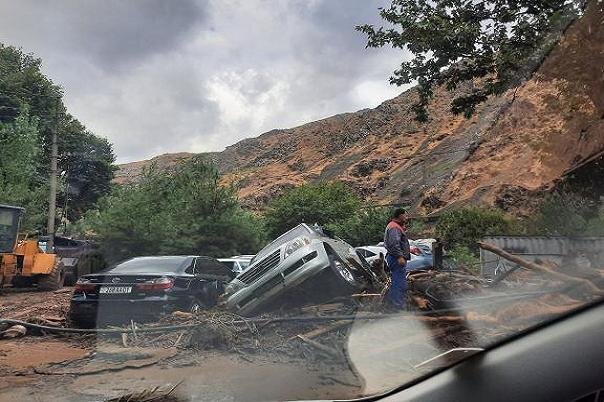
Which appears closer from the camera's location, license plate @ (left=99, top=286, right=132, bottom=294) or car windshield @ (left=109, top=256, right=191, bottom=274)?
license plate @ (left=99, top=286, right=132, bottom=294)

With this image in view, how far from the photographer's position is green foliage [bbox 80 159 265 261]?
1345 centimetres

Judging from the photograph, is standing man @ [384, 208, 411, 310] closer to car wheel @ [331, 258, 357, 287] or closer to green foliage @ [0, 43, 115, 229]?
car wheel @ [331, 258, 357, 287]

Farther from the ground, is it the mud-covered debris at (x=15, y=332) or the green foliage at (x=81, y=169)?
the green foliage at (x=81, y=169)

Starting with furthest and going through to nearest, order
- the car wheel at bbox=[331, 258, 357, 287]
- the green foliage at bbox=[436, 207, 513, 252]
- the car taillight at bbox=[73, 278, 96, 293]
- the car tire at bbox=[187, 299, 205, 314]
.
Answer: the car taillight at bbox=[73, 278, 96, 293] → the car tire at bbox=[187, 299, 205, 314] → the car wheel at bbox=[331, 258, 357, 287] → the green foliage at bbox=[436, 207, 513, 252]

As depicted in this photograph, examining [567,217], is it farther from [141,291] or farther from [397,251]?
[141,291]

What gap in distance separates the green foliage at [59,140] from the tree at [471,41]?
1057cm

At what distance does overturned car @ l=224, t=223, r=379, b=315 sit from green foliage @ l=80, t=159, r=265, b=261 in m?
3.77

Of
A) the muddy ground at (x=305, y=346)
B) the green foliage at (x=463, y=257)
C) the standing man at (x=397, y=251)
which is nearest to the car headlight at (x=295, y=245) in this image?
the muddy ground at (x=305, y=346)

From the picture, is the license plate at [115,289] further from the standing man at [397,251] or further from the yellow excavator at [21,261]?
the yellow excavator at [21,261]

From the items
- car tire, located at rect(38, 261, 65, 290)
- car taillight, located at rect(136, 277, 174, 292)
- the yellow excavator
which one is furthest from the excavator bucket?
car taillight, located at rect(136, 277, 174, 292)

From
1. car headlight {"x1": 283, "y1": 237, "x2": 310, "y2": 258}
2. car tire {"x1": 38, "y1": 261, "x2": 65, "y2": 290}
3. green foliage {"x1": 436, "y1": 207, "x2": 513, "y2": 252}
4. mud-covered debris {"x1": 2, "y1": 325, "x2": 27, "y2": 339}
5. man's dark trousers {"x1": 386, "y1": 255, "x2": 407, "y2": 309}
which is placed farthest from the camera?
car tire {"x1": 38, "y1": 261, "x2": 65, "y2": 290}

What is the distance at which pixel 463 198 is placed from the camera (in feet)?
10.4

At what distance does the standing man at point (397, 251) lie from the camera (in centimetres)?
460

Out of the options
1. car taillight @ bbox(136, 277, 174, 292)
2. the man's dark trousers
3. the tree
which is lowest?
car taillight @ bbox(136, 277, 174, 292)
